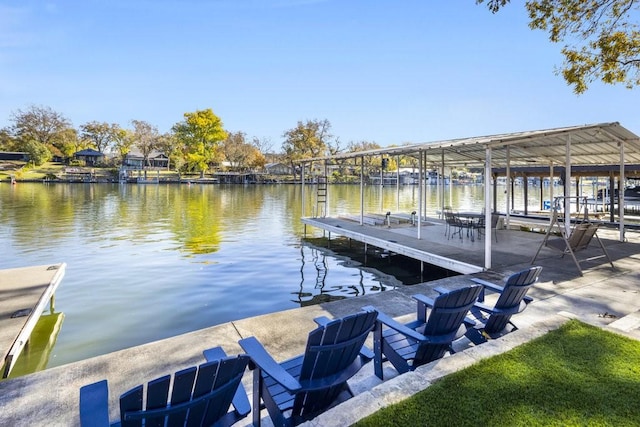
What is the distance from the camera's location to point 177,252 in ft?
39.3

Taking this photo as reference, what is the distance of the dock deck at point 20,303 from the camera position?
4150 millimetres

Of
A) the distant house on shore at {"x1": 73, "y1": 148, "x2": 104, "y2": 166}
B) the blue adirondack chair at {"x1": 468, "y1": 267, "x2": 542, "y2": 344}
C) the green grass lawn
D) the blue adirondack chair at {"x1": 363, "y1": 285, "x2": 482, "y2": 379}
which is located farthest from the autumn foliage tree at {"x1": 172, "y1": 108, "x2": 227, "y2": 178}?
the green grass lawn

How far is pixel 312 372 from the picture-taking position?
7.88 feet

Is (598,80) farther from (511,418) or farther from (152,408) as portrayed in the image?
(152,408)

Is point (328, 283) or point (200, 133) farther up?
point (200, 133)

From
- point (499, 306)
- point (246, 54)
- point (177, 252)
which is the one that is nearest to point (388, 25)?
point (177, 252)

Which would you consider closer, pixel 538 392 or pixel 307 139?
pixel 538 392

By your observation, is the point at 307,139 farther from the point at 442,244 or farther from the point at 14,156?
the point at 442,244

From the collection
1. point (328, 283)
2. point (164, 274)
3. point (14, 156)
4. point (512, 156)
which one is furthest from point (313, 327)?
point (14, 156)

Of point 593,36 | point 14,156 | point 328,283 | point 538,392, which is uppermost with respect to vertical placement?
point 14,156

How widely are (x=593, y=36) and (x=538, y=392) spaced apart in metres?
9.99

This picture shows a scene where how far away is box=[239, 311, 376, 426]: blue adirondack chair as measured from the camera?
229 cm

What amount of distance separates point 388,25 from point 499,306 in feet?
60.6

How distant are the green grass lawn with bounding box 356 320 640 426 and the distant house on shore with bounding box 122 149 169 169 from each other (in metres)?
81.4
